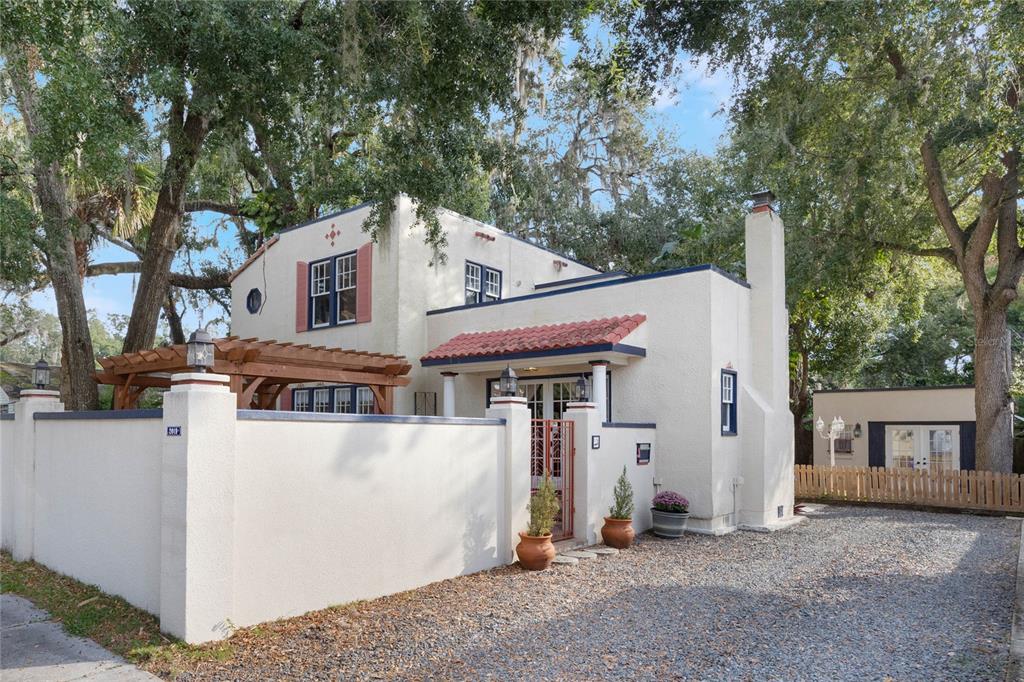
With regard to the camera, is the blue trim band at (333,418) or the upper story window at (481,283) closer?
the blue trim band at (333,418)

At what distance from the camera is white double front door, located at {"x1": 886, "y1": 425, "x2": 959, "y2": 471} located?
19.6 m

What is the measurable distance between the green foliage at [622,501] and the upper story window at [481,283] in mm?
6155

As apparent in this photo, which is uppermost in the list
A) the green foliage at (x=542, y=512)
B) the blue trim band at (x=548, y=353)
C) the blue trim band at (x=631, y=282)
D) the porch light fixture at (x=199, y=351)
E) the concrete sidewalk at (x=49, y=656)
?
the blue trim band at (x=631, y=282)

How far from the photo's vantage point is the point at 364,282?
14.4 meters

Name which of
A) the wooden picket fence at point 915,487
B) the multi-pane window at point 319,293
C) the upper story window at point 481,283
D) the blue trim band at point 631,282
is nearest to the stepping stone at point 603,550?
the blue trim band at point 631,282

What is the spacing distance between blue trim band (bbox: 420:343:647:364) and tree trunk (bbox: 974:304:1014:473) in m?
9.87

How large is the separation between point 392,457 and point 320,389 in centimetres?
875

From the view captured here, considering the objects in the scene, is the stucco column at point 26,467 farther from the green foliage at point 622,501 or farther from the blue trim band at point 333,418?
the green foliage at point 622,501

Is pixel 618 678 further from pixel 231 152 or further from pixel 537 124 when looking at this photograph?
pixel 537 124

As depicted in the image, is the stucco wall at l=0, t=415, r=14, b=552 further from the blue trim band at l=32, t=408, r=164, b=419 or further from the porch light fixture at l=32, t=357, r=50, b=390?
the blue trim band at l=32, t=408, r=164, b=419

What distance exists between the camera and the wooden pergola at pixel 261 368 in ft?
32.9

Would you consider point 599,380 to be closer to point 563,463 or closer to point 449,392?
point 563,463

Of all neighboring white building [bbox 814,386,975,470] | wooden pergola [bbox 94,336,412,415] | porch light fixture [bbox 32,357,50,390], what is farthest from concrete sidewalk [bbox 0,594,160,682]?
neighboring white building [bbox 814,386,975,470]

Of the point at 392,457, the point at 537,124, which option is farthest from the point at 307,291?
the point at 537,124
